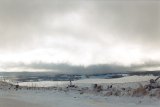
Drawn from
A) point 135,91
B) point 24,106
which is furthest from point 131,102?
point 24,106

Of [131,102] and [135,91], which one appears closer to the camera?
[131,102]

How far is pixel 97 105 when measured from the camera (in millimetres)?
23844

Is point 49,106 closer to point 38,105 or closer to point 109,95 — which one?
point 38,105

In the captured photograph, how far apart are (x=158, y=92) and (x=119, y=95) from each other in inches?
135

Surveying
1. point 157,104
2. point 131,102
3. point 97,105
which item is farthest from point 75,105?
point 157,104

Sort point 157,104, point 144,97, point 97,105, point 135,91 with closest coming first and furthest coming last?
point 157,104, point 97,105, point 144,97, point 135,91

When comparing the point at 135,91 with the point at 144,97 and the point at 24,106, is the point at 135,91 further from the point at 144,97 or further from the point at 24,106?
the point at 24,106

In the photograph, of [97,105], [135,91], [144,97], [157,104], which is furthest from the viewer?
[135,91]

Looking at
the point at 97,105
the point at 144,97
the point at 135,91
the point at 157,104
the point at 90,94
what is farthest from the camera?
the point at 90,94

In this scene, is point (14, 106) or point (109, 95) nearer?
point (14, 106)

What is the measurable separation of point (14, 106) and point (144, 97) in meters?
9.08

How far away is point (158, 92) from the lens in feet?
84.2

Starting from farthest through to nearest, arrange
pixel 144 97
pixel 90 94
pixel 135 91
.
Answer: pixel 90 94 → pixel 135 91 → pixel 144 97

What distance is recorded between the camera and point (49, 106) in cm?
2491
